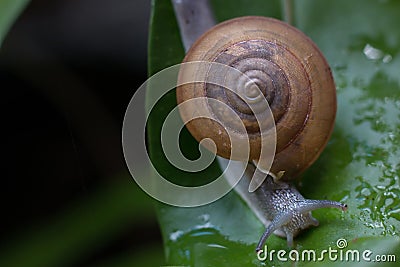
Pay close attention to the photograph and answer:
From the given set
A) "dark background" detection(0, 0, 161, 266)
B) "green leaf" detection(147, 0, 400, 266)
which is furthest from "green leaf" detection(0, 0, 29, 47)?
"dark background" detection(0, 0, 161, 266)

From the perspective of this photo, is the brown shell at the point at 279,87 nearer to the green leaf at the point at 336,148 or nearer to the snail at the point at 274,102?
the snail at the point at 274,102

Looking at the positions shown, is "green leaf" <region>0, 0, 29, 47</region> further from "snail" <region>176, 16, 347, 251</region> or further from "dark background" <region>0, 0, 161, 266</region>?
"dark background" <region>0, 0, 161, 266</region>

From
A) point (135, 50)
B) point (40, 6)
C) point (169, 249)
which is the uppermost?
point (40, 6)

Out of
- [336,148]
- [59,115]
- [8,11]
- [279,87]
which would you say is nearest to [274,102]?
[279,87]

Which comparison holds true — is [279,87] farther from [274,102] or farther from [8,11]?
[8,11]

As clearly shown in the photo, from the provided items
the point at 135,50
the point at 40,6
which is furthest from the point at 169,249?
the point at 40,6

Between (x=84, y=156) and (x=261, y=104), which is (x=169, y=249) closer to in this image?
(x=261, y=104)
